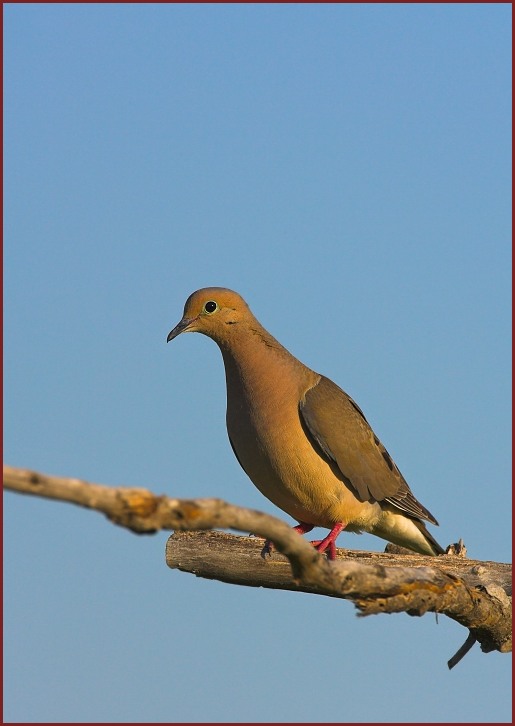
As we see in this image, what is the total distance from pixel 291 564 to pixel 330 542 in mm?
2681

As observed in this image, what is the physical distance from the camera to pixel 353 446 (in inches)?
273

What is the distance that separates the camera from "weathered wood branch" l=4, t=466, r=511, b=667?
3.18 meters

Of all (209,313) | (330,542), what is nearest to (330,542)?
(330,542)

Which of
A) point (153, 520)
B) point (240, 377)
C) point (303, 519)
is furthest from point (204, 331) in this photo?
point (153, 520)

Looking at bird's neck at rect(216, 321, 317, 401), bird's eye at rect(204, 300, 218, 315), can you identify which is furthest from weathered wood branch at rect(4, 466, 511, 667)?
bird's eye at rect(204, 300, 218, 315)

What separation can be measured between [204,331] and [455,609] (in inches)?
99.9

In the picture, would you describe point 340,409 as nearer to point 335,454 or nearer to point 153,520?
point 335,454

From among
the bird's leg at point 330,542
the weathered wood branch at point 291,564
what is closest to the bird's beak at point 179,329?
the weathered wood branch at point 291,564

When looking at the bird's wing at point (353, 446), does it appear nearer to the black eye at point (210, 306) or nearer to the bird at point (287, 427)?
the bird at point (287, 427)

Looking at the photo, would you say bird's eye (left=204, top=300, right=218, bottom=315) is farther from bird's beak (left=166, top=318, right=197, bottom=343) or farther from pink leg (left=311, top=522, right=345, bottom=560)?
pink leg (left=311, top=522, right=345, bottom=560)

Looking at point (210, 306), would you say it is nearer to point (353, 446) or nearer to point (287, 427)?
point (287, 427)

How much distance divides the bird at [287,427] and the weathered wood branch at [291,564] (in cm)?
33

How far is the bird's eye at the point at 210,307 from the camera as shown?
673 cm

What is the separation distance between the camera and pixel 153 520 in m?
3.29
